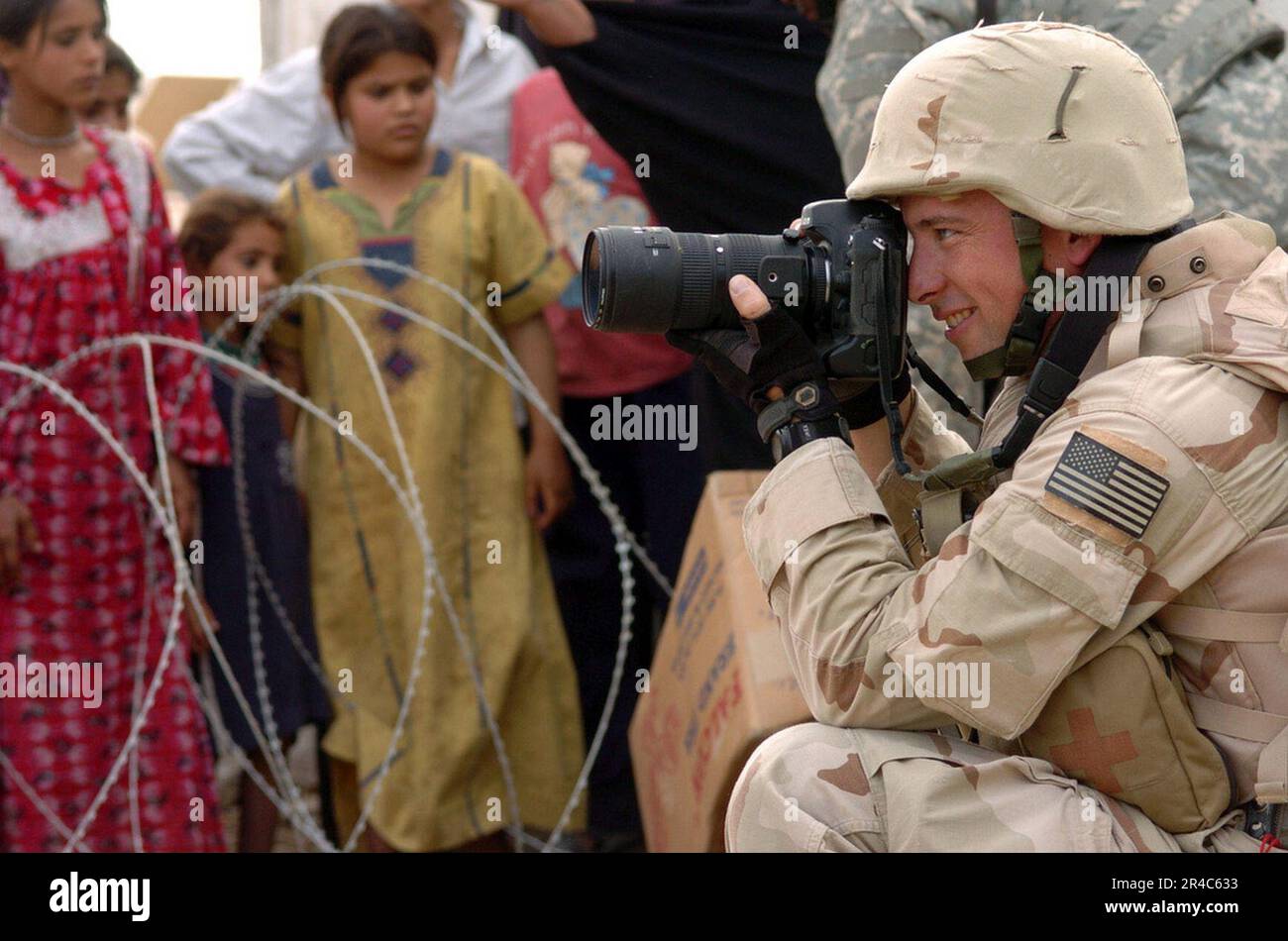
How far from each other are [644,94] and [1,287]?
1396mm

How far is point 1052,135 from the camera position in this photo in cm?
209

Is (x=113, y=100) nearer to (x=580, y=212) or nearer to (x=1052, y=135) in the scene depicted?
(x=580, y=212)

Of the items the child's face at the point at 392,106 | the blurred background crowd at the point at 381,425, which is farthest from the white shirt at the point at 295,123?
the child's face at the point at 392,106

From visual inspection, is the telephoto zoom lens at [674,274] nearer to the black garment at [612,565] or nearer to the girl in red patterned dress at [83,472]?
the girl in red patterned dress at [83,472]

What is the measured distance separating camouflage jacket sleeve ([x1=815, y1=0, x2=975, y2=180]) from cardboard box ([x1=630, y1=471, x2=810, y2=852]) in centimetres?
67

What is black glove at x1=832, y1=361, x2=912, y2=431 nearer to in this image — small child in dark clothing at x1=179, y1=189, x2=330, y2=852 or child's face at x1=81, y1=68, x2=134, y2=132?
small child in dark clothing at x1=179, y1=189, x2=330, y2=852

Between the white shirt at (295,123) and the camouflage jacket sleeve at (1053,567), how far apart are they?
2769mm

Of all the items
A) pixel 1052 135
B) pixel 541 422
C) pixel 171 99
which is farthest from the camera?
pixel 171 99

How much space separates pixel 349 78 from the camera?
4066mm

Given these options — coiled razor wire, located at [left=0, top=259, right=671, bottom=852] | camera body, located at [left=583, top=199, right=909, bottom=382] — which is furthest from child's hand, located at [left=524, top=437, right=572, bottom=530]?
camera body, located at [left=583, top=199, right=909, bottom=382]

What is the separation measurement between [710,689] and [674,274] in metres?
1.10

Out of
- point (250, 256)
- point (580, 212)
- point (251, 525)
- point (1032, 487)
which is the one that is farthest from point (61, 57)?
point (1032, 487)
